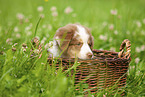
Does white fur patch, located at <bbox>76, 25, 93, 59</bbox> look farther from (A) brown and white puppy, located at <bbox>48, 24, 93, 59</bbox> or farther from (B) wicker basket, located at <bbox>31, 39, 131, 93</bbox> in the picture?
(B) wicker basket, located at <bbox>31, 39, 131, 93</bbox>

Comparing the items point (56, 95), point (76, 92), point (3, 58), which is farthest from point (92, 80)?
point (3, 58)

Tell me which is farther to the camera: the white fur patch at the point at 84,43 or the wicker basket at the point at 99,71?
the white fur patch at the point at 84,43

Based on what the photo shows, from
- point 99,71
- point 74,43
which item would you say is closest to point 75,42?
point 74,43

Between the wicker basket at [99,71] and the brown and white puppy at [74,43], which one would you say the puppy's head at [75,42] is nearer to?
the brown and white puppy at [74,43]

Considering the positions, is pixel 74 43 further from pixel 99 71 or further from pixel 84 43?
pixel 99 71

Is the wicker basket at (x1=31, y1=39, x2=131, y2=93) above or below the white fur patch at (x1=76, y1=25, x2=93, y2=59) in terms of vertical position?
below

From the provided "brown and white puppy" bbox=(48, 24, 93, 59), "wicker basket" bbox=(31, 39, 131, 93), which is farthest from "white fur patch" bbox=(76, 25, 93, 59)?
"wicker basket" bbox=(31, 39, 131, 93)

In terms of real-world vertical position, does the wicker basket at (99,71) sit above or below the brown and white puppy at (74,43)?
below

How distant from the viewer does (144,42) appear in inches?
180

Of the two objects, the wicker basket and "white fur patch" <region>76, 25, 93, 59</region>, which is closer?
the wicker basket

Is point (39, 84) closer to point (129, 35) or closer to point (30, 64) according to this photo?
point (30, 64)

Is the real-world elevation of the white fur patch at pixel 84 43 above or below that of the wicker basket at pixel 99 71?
above

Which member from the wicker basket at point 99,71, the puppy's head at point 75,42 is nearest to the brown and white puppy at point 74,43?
the puppy's head at point 75,42

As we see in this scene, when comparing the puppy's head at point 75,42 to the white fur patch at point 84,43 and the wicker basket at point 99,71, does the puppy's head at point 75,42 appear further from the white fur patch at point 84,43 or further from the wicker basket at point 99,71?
the wicker basket at point 99,71
